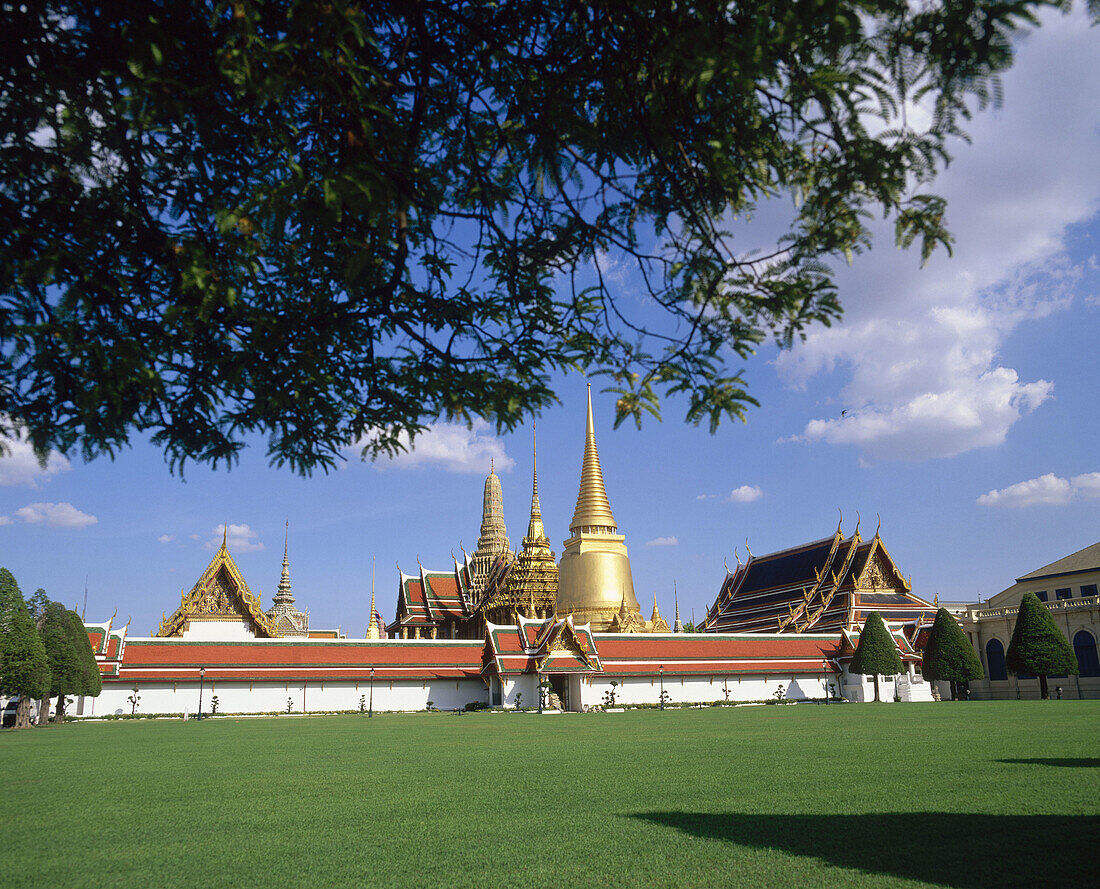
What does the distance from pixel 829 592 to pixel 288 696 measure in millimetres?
31589

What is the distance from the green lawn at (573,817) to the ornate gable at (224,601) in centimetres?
3068

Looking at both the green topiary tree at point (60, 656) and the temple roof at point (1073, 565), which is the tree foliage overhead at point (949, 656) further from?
the green topiary tree at point (60, 656)

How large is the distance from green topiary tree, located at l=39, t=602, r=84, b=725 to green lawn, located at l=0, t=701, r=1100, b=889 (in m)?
17.4

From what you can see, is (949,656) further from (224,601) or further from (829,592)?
(224,601)

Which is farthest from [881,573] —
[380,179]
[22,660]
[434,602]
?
[380,179]

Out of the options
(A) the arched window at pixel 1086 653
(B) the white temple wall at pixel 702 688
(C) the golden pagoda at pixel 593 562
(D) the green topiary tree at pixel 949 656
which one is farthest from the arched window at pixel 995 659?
(C) the golden pagoda at pixel 593 562

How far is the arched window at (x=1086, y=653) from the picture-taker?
146 feet

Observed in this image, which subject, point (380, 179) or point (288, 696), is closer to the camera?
point (380, 179)

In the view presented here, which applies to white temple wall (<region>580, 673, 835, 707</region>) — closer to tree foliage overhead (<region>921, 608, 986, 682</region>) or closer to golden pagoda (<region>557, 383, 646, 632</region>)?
tree foliage overhead (<region>921, 608, 986, 682</region>)

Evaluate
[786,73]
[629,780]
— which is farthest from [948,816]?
[786,73]

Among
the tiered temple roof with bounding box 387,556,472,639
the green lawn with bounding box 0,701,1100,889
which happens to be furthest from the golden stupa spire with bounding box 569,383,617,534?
the green lawn with bounding box 0,701,1100,889

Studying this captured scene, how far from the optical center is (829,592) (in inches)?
2000

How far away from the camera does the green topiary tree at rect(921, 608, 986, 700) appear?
4194cm

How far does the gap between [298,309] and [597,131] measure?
1.83 meters
